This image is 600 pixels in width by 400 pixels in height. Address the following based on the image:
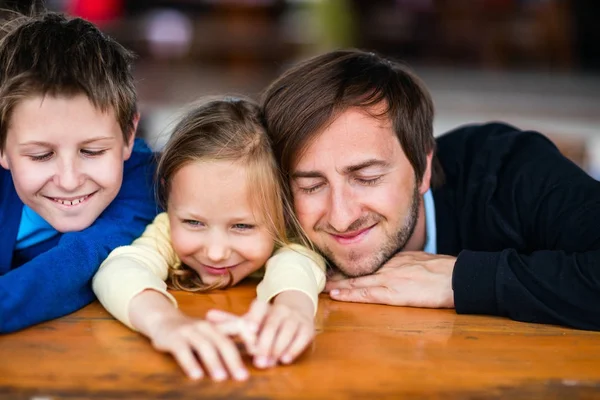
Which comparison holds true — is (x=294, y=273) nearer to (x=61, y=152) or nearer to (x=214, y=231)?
(x=214, y=231)

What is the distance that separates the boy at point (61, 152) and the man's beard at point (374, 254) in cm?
50

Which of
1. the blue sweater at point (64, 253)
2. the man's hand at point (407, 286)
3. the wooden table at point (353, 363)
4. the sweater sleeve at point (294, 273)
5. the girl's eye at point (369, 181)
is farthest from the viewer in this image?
the girl's eye at point (369, 181)

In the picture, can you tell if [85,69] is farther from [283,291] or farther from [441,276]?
[441,276]

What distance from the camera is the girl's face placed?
5.83ft

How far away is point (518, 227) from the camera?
2008 mm

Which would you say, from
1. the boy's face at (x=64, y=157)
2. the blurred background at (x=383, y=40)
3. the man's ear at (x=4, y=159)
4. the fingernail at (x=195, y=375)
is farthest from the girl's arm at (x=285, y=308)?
the blurred background at (x=383, y=40)

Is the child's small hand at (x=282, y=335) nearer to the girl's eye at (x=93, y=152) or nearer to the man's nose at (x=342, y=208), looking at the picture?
the man's nose at (x=342, y=208)

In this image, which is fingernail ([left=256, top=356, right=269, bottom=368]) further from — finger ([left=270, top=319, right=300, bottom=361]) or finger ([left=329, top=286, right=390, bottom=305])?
finger ([left=329, top=286, right=390, bottom=305])

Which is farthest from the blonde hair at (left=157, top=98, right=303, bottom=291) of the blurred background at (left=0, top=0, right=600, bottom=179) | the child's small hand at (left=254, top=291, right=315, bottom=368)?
the blurred background at (left=0, top=0, right=600, bottom=179)

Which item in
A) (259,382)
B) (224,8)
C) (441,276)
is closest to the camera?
(259,382)

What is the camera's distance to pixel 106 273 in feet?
5.52

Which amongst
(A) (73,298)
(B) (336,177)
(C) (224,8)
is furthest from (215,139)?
(C) (224,8)

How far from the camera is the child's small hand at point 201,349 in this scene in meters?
1.32

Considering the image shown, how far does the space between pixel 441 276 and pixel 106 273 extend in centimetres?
77
